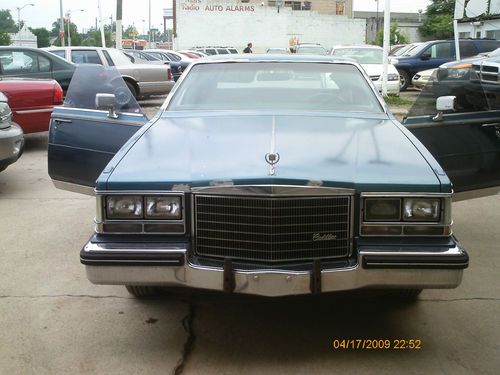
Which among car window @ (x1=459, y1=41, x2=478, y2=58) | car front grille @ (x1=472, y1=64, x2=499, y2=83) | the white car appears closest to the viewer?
car front grille @ (x1=472, y1=64, x2=499, y2=83)

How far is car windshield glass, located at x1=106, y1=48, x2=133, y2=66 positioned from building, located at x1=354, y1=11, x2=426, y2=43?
47.6 meters

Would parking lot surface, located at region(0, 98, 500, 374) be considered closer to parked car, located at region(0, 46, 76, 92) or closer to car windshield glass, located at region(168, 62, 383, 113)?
car windshield glass, located at region(168, 62, 383, 113)

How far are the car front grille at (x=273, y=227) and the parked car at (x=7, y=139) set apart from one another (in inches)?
174

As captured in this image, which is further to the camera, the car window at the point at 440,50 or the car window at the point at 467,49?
the car window at the point at 440,50

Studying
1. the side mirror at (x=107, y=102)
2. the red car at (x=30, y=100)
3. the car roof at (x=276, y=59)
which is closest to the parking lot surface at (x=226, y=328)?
the side mirror at (x=107, y=102)

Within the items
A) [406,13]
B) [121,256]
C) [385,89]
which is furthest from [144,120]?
[406,13]

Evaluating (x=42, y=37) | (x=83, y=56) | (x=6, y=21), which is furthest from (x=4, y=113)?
(x=6, y=21)

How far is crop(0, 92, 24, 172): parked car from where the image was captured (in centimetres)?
688

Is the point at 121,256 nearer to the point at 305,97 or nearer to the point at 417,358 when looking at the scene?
the point at 417,358

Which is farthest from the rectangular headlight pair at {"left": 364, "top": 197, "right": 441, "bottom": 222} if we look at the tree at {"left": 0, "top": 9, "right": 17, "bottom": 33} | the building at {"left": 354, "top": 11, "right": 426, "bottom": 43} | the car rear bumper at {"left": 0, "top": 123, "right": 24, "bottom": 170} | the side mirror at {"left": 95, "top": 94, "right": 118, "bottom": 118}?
the tree at {"left": 0, "top": 9, "right": 17, "bottom": 33}

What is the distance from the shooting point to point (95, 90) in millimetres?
5250

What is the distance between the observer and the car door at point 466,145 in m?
4.71

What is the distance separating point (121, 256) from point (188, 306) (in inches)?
41.7

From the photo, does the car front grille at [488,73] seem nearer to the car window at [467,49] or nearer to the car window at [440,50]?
the car window at [467,49]
